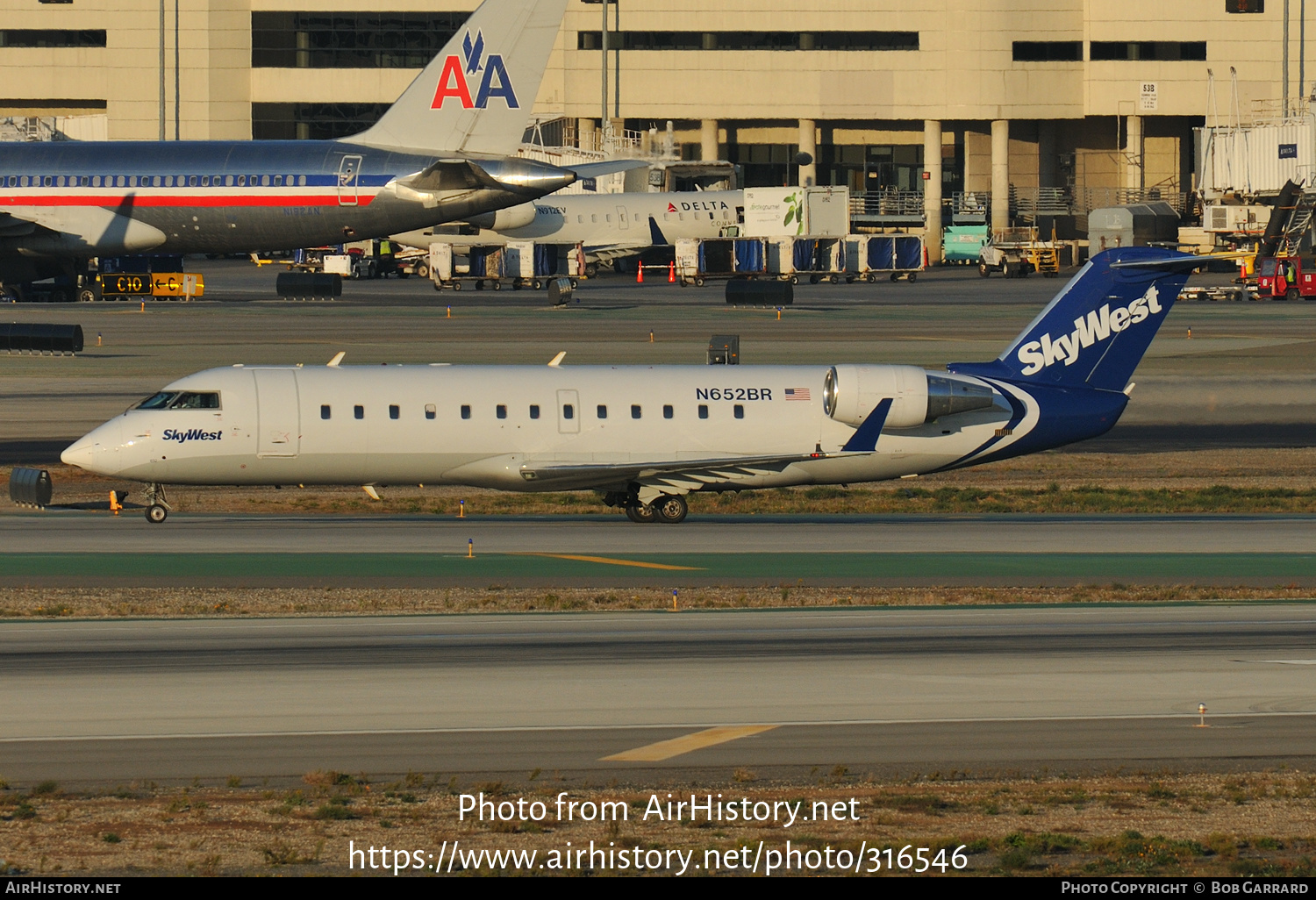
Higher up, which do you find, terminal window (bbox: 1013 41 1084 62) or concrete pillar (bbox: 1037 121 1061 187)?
terminal window (bbox: 1013 41 1084 62)

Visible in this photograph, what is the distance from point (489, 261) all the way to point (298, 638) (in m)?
72.4

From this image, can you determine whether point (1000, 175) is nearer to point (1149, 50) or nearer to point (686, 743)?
point (1149, 50)

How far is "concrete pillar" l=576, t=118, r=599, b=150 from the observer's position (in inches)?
5330

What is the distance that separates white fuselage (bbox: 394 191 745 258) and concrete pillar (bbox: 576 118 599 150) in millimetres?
26436

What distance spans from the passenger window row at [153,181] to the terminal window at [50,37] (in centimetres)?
6696

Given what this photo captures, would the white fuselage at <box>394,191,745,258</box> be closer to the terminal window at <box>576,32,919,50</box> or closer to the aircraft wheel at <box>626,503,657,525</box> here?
the terminal window at <box>576,32,919,50</box>

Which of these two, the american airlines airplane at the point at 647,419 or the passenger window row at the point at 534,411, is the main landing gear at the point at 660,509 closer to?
the american airlines airplane at the point at 647,419

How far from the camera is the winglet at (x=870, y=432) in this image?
120ft

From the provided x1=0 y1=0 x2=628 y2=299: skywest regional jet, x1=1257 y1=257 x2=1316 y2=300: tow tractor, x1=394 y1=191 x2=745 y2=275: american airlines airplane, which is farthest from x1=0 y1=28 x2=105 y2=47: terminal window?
x1=1257 y1=257 x2=1316 y2=300: tow tractor

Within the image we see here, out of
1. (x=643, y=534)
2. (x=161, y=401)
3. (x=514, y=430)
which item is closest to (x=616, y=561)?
(x=643, y=534)

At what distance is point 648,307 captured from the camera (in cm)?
8200

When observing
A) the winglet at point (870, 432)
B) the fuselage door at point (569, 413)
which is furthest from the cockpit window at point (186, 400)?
the winglet at point (870, 432)

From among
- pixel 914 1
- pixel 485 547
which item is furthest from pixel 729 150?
pixel 485 547

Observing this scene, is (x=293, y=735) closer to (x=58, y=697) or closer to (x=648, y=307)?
(x=58, y=697)
